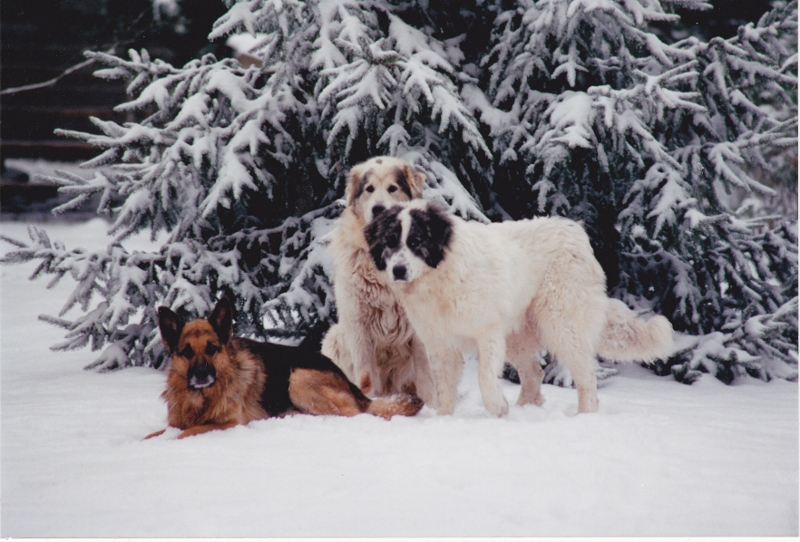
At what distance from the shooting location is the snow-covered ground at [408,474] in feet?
7.88

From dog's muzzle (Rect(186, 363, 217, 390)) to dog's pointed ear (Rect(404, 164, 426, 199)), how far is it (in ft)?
5.89

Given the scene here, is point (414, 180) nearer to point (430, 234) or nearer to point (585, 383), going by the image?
point (430, 234)

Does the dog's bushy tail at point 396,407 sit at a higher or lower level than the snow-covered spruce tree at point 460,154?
lower

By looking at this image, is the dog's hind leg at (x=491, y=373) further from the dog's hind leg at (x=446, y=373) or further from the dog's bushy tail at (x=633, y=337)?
the dog's bushy tail at (x=633, y=337)

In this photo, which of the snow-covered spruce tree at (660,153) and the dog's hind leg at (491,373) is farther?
the snow-covered spruce tree at (660,153)

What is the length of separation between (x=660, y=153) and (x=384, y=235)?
2455mm

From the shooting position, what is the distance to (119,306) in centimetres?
521

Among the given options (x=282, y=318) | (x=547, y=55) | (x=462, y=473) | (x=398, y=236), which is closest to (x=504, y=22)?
(x=547, y=55)

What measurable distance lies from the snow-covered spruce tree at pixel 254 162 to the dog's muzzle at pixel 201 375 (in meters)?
1.58

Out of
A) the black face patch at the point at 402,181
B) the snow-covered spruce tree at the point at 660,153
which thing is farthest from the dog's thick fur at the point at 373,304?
the snow-covered spruce tree at the point at 660,153

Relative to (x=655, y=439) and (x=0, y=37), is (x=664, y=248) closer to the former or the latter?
(x=655, y=439)

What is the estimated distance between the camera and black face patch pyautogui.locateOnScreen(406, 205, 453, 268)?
12.1ft

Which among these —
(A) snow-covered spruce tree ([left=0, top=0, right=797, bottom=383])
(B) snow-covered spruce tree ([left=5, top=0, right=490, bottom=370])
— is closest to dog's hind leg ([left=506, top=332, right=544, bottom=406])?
(A) snow-covered spruce tree ([left=0, top=0, right=797, bottom=383])

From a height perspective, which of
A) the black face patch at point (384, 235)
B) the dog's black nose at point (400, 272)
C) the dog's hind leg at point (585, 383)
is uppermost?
the black face patch at point (384, 235)
